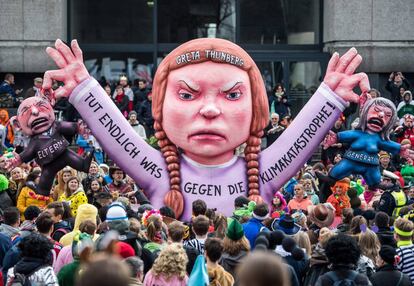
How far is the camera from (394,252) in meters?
10.2

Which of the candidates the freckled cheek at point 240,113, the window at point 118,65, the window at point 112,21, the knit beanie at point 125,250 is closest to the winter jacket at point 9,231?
the knit beanie at point 125,250

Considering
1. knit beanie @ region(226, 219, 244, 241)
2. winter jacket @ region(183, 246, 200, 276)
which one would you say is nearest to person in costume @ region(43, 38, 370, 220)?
winter jacket @ region(183, 246, 200, 276)

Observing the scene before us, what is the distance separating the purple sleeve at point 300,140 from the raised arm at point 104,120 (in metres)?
1.17

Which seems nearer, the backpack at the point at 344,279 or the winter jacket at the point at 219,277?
the backpack at the point at 344,279

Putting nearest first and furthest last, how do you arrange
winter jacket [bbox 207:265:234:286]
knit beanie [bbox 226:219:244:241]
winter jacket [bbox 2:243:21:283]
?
winter jacket [bbox 207:265:234:286] < knit beanie [bbox 226:219:244:241] < winter jacket [bbox 2:243:21:283]

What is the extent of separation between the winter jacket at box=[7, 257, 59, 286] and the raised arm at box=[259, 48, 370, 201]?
5.36 meters

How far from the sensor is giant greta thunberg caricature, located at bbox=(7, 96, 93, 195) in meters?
14.7

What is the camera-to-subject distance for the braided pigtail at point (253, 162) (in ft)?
47.6

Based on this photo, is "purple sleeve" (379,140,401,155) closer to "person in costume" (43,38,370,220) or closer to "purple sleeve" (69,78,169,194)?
"person in costume" (43,38,370,220)

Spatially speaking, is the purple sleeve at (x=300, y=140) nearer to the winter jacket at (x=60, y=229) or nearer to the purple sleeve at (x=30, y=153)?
the purple sleeve at (x=30, y=153)

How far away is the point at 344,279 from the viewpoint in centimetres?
927

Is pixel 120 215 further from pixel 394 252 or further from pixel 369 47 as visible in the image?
pixel 369 47

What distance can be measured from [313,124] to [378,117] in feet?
2.79

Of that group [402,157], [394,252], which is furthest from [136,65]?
[394,252]
